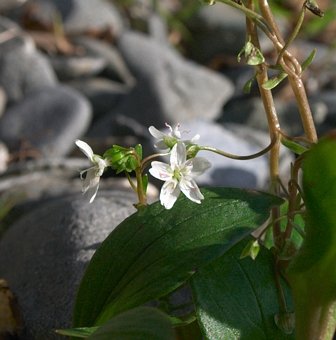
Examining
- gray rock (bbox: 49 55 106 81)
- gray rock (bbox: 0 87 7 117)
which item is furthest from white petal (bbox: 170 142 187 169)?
gray rock (bbox: 49 55 106 81)

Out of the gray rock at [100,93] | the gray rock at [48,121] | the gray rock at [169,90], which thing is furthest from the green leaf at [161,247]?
the gray rock at [100,93]

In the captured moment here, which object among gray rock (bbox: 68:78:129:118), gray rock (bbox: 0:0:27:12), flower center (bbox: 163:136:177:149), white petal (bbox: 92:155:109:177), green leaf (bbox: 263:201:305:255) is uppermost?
flower center (bbox: 163:136:177:149)

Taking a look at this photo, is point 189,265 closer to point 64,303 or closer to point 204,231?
point 204,231

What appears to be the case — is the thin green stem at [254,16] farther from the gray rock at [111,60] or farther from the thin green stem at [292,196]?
the gray rock at [111,60]

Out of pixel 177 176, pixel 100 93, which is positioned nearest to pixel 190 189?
pixel 177 176

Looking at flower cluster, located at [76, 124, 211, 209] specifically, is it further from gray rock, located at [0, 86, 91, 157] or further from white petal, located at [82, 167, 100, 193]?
gray rock, located at [0, 86, 91, 157]

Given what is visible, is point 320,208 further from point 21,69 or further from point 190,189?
point 21,69
